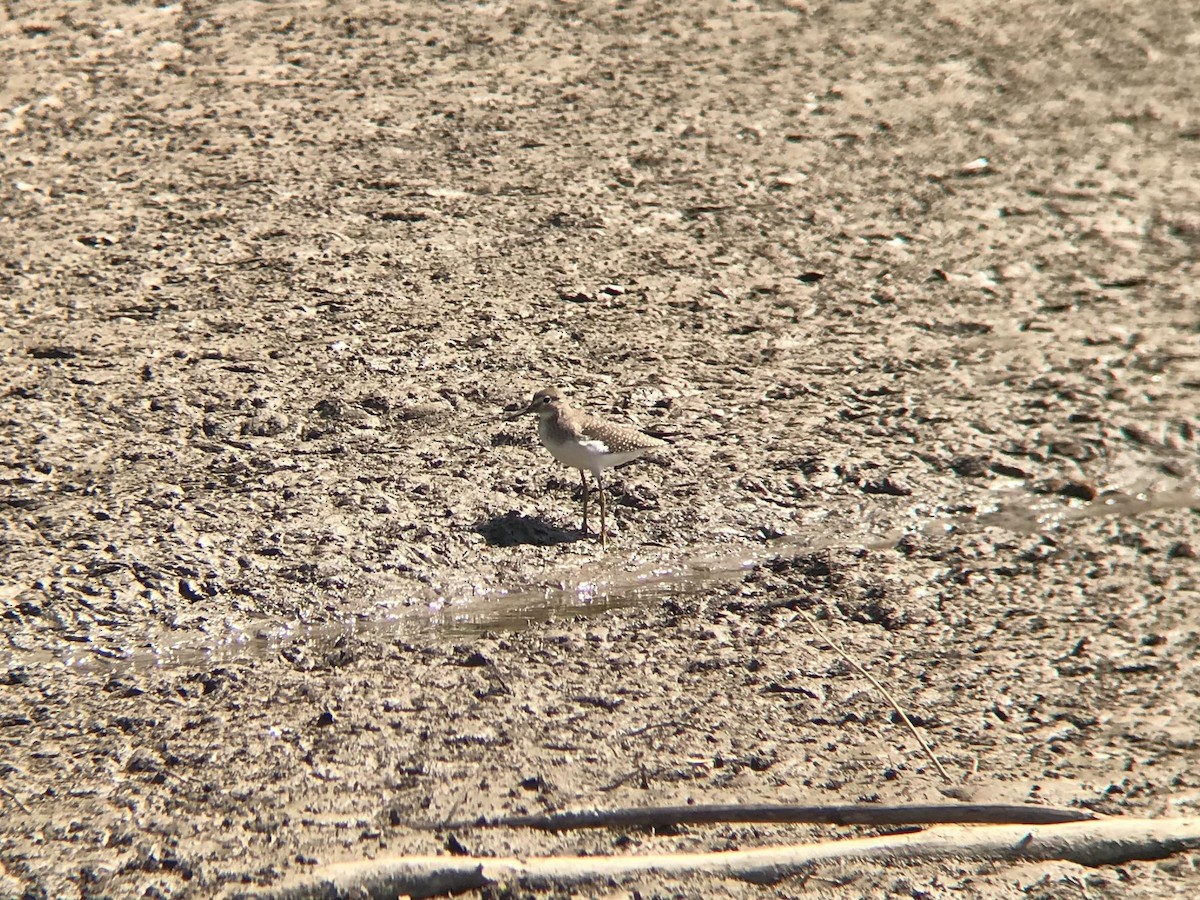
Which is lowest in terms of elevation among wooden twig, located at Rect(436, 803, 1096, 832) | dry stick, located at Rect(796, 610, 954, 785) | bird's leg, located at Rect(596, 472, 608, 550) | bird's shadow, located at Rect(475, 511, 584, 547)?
bird's shadow, located at Rect(475, 511, 584, 547)

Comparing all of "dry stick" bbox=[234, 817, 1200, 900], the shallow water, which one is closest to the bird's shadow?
the shallow water

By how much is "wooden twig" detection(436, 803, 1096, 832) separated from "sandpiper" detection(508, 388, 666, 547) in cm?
155

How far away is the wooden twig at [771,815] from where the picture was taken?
3812mm

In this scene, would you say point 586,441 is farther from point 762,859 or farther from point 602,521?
point 762,859

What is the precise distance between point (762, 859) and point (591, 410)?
98.7 inches

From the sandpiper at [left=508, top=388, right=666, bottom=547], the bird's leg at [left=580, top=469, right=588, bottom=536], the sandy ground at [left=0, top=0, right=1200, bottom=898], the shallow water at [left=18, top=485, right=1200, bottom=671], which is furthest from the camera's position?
the bird's leg at [left=580, top=469, right=588, bottom=536]

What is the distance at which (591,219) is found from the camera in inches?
279

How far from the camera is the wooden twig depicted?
381cm

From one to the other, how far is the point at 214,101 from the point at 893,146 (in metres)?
3.64

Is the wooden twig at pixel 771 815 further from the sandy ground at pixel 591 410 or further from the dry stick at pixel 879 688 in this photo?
the dry stick at pixel 879 688

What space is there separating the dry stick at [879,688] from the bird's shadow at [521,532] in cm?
93

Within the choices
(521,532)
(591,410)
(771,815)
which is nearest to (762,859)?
(771,815)

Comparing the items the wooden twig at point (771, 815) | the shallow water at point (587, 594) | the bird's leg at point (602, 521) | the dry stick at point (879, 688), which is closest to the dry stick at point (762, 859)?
the wooden twig at point (771, 815)

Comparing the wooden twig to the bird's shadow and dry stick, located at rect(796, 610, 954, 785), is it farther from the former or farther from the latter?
the bird's shadow
